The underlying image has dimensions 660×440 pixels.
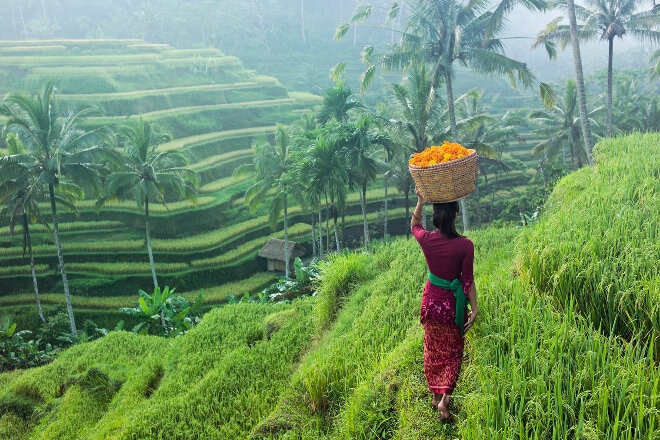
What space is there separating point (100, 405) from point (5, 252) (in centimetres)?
1475

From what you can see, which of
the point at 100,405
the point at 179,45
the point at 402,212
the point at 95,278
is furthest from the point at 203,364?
the point at 179,45

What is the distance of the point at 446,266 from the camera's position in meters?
3.05

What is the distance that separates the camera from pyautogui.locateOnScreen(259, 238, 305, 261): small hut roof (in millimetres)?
20078

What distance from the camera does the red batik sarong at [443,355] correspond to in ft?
9.82

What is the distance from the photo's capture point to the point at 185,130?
95.1ft

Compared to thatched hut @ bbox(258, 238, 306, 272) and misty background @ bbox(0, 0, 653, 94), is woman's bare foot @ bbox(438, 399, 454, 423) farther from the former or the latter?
misty background @ bbox(0, 0, 653, 94)

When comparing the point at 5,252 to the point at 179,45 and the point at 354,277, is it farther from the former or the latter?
the point at 179,45

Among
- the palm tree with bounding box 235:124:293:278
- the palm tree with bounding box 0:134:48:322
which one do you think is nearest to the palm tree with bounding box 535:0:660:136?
the palm tree with bounding box 235:124:293:278

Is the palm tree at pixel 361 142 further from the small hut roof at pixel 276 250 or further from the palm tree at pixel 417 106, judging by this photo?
the small hut roof at pixel 276 250

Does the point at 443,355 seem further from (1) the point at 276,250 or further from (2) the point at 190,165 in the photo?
(2) the point at 190,165

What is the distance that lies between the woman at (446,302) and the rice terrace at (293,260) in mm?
163

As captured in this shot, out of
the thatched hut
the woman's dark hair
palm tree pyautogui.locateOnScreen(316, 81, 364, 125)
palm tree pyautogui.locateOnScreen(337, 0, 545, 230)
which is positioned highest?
palm tree pyautogui.locateOnScreen(337, 0, 545, 230)

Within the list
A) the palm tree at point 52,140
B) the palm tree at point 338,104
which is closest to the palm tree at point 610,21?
the palm tree at point 338,104

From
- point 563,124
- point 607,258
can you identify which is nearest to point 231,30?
point 563,124
